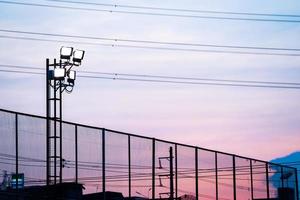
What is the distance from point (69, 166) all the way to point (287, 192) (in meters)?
20.1

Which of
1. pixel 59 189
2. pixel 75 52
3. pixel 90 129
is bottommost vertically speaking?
pixel 59 189

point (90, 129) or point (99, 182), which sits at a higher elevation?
point (90, 129)

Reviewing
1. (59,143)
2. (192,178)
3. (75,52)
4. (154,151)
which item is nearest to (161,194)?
(192,178)

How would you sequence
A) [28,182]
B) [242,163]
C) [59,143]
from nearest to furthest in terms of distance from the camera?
[28,182], [59,143], [242,163]

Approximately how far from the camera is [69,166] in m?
27.1

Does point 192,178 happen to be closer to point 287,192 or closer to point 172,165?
point 172,165

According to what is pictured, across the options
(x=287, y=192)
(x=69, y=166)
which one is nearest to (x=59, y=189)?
(x=69, y=166)

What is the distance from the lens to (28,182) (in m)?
25.0

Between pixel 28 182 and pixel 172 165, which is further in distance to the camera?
pixel 172 165

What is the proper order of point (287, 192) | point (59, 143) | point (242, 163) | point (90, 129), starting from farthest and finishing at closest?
point (287, 192)
point (242, 163)
point (90, 129)
point (59, 143)

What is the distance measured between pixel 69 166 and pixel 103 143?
6.71 ft

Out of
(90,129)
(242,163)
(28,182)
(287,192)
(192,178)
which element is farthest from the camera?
(287,192)

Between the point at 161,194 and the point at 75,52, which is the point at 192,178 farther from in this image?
the point at 75,52

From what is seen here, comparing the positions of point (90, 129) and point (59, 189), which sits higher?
point (90, 129)
